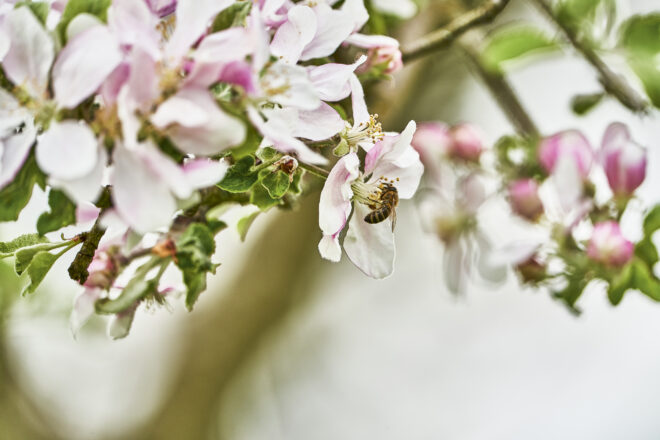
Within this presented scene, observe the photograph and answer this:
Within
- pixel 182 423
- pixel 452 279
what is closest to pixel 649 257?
pixel 452 279

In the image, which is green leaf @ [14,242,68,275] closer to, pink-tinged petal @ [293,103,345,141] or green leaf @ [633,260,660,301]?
pink-tinged petal @ [293,103,345,141]

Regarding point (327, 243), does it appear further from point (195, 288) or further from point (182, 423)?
point (182, 423)

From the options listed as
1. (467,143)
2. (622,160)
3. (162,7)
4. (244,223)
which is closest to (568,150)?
(622,160)

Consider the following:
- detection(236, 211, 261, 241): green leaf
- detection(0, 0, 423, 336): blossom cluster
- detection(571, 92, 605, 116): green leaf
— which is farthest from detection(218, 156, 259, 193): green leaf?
detection(571, 92, 605, 116): green leaf

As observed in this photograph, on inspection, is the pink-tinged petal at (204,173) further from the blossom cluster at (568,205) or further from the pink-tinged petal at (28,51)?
the blossom cluster at (568,205)

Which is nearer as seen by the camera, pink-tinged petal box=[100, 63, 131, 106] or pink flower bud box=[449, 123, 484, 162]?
pink-tinged petal box=[100, 63, 131, 106]

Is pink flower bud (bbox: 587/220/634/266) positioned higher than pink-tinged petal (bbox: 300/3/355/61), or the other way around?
pink-tinged petal (bbox: 300/3/355/61)
